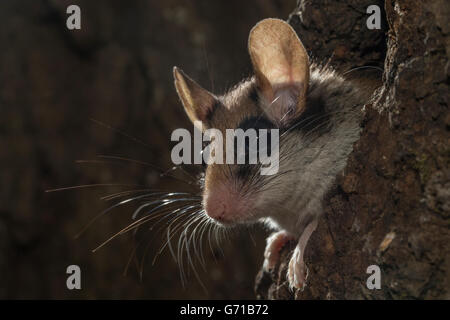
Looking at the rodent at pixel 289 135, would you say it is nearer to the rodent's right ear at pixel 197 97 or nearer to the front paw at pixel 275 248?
the rodent's right ear at pixel 197 97

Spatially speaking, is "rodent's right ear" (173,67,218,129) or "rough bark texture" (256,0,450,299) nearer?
"rough bark texture" (256,0,450,299)

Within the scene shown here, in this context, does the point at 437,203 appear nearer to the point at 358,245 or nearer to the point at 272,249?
the point at 358,245

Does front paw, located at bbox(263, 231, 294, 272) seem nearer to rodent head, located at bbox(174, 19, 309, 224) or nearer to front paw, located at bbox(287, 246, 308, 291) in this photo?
rodent head, located at bbox(174, 19, 309, 224)

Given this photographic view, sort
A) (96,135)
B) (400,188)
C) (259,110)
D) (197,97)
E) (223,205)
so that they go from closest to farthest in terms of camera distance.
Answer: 1. (400,188)
2. (223,205)
3. (259,110)
4. (197,97)
5. (96,135)

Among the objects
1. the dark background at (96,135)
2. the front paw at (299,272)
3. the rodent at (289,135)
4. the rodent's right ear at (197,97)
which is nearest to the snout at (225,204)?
the rodent at (289,135)

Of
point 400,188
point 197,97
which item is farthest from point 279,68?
point 400,188

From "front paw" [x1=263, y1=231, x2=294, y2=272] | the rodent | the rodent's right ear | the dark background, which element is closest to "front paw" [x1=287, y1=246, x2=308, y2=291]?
the rodent

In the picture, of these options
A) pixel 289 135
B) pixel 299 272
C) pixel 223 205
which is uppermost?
pixel 289 135

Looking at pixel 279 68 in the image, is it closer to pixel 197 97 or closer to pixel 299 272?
pixel 197 97
